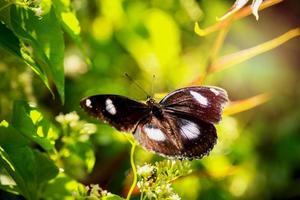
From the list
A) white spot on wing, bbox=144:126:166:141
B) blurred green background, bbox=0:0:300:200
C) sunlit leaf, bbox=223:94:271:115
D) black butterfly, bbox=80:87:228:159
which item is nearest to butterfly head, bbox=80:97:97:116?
black butterfly, bbox=80:87:228:159

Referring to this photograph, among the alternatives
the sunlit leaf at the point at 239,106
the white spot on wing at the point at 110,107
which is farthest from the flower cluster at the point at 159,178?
the sunlit leaf at the point at 239,106

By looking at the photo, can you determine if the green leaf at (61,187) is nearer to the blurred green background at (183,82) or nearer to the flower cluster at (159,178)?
the blurred green background at (183,82)

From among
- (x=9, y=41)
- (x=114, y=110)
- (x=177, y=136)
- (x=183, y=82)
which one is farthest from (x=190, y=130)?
(x=183, y=82)

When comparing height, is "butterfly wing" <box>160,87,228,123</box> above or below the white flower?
above

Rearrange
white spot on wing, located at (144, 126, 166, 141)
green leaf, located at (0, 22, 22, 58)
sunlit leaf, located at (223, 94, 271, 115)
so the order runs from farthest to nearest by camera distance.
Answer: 1. sunlit leaf, located at (223, 94, 271, 115)
2. white spot on wing, located at (144, 126, 166, 141)
3. green leaf, located at (0, 22, 22, 58)

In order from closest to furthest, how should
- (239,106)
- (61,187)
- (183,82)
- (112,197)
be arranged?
(112,197) < (61,187) < (239,106) < (183,82)

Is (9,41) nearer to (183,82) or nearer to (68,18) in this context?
(68,18)

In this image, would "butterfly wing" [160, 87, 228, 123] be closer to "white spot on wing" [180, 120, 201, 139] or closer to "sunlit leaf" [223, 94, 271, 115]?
"white spot on wing" [180, 120, 201, 139]
